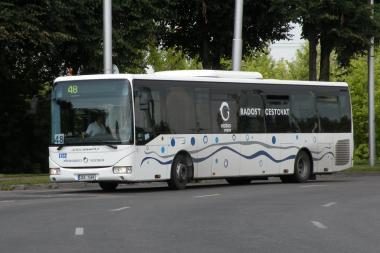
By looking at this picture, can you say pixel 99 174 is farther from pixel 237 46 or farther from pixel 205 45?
pixel 205 45

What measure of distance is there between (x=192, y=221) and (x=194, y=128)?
1092cm

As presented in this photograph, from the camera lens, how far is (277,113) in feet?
102

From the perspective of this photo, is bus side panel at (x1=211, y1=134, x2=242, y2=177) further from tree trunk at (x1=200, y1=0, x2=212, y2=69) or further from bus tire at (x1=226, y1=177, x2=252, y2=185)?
tree trunk at (x1=200, y1=0, x2=212, y2=69)

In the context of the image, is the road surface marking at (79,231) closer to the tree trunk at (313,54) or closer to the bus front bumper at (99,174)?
the bus front bumper at (99,174)

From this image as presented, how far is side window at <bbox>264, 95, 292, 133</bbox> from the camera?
30.7m

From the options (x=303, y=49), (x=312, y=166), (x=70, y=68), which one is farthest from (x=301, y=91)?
(x=303, y=49)

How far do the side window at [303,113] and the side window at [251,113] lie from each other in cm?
146

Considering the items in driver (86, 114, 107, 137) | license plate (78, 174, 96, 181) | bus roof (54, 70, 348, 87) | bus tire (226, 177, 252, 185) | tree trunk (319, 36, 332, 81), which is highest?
tree trunk (319, 36, 332, 81)

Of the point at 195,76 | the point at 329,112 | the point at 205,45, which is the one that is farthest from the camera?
the point at 205,45

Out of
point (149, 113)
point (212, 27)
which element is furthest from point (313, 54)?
point (149, 113)

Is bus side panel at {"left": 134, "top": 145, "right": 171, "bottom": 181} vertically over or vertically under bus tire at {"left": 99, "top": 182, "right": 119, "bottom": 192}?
over

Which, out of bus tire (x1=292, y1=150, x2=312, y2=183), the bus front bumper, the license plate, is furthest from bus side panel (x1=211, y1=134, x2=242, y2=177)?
the license plate

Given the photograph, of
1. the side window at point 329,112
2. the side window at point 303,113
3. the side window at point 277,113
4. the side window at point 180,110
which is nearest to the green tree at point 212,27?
the side window at point 329,112

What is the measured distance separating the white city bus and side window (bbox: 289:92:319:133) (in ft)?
0.10
